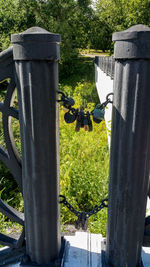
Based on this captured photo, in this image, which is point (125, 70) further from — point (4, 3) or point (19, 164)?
point (4, 3)

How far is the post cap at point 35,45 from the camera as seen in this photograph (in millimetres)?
1021

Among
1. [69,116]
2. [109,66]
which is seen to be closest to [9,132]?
[69,116]

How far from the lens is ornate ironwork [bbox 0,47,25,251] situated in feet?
3.88

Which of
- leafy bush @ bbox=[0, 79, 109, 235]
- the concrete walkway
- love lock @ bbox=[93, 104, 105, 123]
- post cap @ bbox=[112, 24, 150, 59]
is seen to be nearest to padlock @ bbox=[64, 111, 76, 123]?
love lock @ bbox=[93, 104, 105, 123]

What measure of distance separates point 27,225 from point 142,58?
3.93 feet

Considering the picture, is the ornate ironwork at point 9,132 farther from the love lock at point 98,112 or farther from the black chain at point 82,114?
the love lock at point 98,112

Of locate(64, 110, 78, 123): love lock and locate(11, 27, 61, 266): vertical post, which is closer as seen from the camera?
locate(11, 27, 61, 266): vertical post

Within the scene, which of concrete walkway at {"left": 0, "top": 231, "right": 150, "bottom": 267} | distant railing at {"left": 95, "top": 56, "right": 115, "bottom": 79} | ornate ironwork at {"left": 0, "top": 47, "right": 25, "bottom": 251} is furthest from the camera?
distant railing at {"left": 95, "top": 56, "right": 115, "bottom": 79}

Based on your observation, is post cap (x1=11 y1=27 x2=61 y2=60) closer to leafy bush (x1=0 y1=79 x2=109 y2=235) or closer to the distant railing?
leafy bush (x1=0 y1=79 x2=109 y2=235)

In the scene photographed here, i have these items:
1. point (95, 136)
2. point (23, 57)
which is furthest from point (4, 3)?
point (23, 57)

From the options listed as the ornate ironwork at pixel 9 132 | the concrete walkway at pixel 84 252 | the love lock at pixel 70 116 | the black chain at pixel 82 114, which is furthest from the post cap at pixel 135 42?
the concrete walkway at pixel 84 252

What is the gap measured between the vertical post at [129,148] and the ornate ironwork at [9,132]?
0.57 metres

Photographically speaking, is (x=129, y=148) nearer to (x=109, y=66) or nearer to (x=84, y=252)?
(x=84, y=252)

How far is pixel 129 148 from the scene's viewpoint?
3.71ft
